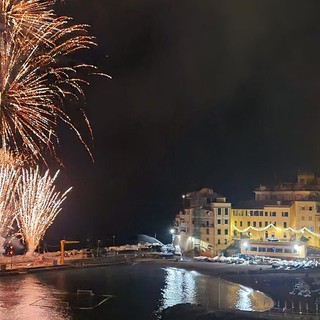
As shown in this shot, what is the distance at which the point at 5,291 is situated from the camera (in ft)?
82.5

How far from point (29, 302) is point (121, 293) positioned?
4968 mm

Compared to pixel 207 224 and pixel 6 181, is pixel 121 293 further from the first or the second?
pixel 207 224

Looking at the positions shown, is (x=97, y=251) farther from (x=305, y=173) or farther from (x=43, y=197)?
(x=305, y=173)

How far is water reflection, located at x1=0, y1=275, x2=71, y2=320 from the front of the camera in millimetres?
20234

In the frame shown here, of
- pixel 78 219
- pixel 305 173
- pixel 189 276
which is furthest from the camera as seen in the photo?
pixel 78 219

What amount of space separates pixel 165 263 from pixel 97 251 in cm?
787

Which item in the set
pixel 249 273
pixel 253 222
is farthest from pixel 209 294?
pixel 253 222

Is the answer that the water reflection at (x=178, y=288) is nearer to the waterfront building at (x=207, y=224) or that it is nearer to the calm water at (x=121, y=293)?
the calm water at (x=121, y=293)

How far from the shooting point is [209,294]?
83.0 ft

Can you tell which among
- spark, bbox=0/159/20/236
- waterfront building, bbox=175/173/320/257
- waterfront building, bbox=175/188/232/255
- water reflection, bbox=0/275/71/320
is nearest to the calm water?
water reflection, bbox=0/275/71/320

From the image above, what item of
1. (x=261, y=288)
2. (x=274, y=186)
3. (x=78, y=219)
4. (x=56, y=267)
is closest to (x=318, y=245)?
(x=274, y=186)

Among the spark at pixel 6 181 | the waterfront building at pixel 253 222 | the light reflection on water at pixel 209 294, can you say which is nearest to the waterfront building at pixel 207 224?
the waterfront building at pixel 253 222

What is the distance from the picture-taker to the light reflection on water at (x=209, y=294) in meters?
23.0

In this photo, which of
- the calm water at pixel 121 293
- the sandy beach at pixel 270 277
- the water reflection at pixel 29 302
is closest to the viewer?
the water reflection at pixel 29 302
